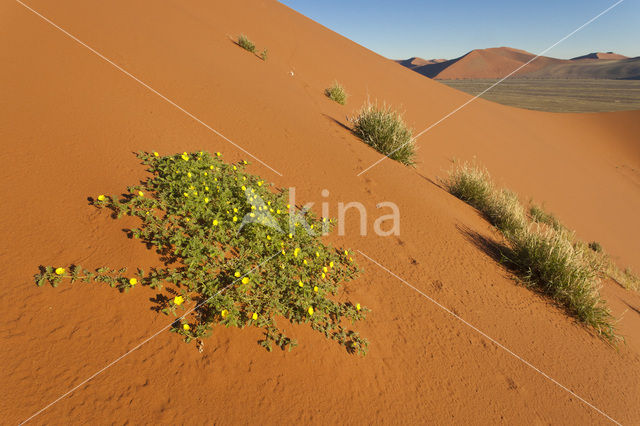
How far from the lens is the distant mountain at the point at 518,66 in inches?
3108

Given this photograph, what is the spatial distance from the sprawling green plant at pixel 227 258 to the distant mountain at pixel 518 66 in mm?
86670

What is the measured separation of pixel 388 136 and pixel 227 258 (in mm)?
4516

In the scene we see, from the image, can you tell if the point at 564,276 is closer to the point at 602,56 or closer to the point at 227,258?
the point at 227,258

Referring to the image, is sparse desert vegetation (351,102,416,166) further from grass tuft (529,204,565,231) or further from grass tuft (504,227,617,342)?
grass tuft (529,204,565,231)

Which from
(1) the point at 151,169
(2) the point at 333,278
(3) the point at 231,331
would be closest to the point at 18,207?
(1) the point at 151,169

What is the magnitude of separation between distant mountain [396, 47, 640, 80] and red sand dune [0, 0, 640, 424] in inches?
3333

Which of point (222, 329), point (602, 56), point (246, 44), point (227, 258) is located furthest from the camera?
point (602, 56)

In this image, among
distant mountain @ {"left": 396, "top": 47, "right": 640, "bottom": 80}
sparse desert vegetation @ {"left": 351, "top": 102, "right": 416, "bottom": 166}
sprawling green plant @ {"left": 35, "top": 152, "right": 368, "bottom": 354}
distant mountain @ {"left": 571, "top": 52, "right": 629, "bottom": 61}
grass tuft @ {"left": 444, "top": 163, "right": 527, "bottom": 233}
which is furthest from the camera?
distant mountain @ {"left": 571, "top": 52, "right": 629, "bottom": 61}

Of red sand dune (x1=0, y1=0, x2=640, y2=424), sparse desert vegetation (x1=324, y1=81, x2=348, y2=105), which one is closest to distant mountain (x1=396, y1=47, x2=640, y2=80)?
sparse desert vegetation (x1=324, y1=81, x2=348, y2=105)

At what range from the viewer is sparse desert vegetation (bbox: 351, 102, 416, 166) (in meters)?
6.06

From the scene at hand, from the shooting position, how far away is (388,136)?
6070 mm

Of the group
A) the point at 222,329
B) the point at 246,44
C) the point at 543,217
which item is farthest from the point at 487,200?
the point at 246,44

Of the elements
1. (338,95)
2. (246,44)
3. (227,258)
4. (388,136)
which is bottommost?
(227,258)

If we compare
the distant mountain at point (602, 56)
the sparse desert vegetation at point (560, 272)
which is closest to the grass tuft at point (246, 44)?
the sparse desert vegetation at point (560, 272)
